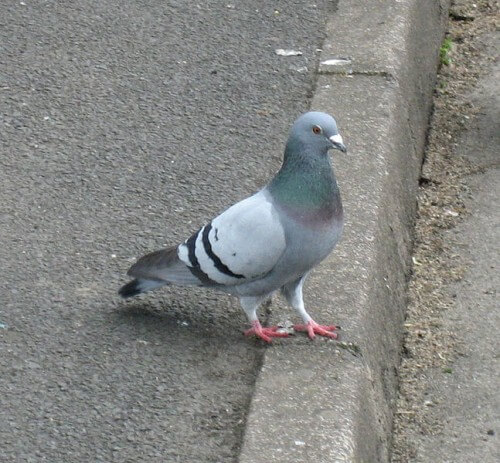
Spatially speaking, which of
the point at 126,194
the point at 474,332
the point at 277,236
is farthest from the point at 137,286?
the point at 474,332

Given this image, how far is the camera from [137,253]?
Answer: 13.6 feet

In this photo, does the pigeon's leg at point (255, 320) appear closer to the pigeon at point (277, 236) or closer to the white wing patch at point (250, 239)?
the pigeon at point (277, 236)

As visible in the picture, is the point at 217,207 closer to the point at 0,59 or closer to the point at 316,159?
the point at 316,159

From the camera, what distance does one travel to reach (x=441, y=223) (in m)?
5.16

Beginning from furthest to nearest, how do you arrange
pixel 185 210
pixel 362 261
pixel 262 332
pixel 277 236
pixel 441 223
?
1. pixel 441 223
2. pixel 185 210
3. pixel 362 261
4. pixel 262 332
5. pixel 277 236

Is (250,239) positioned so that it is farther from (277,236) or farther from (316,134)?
(316,134)

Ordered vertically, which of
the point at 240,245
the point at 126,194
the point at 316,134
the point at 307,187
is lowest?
the point at 126,194

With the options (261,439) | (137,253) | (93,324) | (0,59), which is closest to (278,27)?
(0,59)

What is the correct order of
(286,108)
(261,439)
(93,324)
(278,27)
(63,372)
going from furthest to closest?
1. (278,27)
2. (286,108)
3. (93,324)
4. (63,372)
5. (261,439)

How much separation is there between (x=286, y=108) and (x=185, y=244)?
155 centimetres

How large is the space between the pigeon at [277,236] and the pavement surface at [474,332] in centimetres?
62

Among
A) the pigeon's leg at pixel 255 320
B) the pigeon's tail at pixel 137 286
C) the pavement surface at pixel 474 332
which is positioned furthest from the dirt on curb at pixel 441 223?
the pigeon's tail at pixel 137 286

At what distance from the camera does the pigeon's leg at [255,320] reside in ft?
12.2

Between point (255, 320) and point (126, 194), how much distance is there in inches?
39.6
